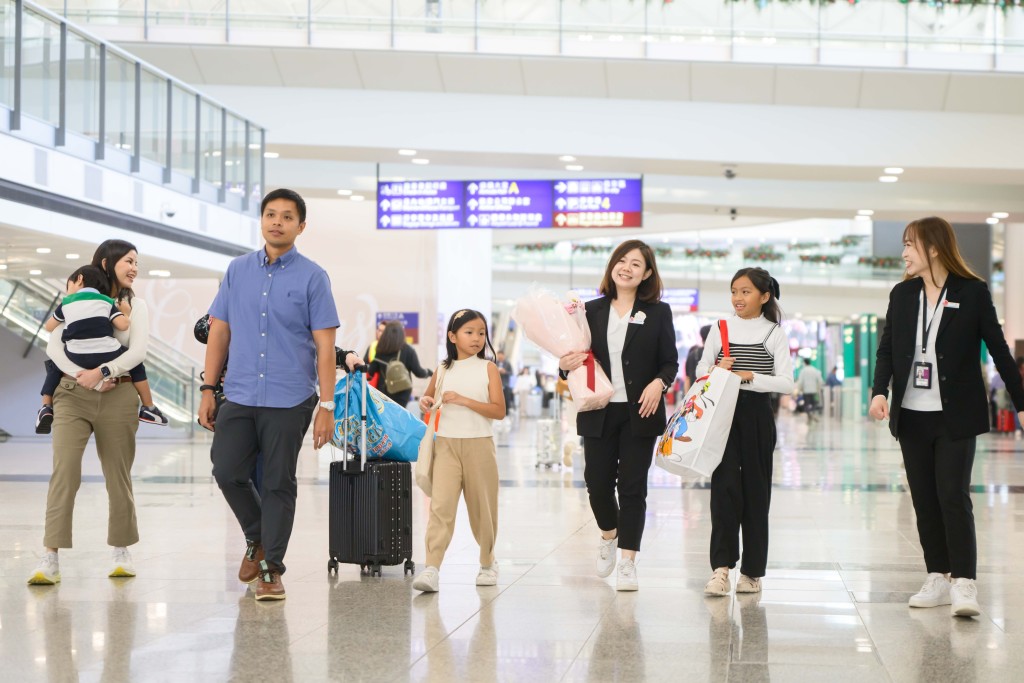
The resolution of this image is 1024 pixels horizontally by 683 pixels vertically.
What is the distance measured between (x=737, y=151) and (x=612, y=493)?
10.0 metres

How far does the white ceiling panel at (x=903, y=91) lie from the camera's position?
14336 millimetres

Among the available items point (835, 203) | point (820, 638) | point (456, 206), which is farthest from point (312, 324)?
point (835, 203)

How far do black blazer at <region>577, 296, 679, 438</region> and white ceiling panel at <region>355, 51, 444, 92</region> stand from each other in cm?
947

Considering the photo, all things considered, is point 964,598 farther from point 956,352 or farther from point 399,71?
point 399,71

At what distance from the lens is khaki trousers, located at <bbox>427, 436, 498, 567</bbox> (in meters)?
5.58

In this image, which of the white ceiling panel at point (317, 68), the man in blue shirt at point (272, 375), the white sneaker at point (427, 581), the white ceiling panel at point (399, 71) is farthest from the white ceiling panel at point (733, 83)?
the white sneaker at point (427, 581)

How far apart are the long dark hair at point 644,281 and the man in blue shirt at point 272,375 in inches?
49.7

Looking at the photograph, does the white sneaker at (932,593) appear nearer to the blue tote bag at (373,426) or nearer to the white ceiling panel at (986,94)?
Result: the blue tote bag at (373,426)

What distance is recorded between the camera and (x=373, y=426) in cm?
586

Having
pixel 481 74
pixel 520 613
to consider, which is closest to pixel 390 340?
pixel 481 74

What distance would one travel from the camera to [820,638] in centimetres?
443

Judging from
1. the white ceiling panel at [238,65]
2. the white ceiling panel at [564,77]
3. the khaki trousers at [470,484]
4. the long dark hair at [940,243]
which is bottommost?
the khaki trousers at [470,484]

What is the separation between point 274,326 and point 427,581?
1.23 meters

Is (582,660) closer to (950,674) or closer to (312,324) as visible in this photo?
(950,674)
